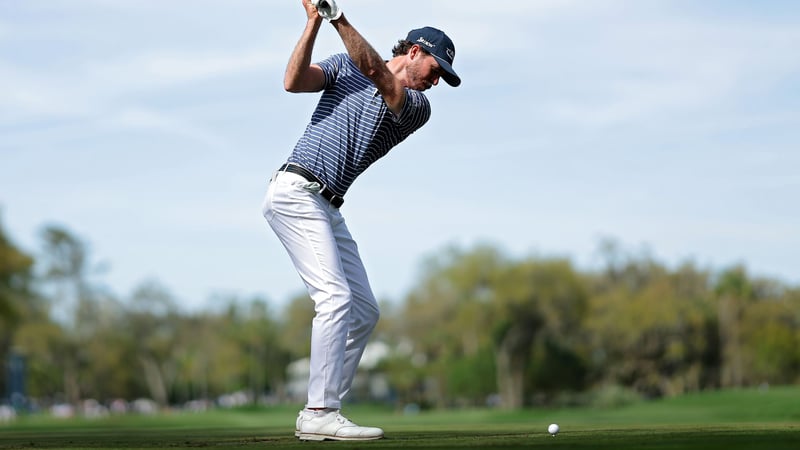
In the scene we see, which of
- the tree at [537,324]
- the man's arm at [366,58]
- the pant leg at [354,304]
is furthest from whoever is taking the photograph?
the tree at [537,324]

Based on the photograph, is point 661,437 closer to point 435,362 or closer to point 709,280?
point 435,362

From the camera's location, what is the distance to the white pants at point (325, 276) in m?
7.35

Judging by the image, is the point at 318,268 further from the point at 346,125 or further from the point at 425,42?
the point at 425,42

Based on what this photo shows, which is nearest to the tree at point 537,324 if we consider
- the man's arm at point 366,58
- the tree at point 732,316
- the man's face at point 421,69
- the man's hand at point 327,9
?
the tree at point 732,316

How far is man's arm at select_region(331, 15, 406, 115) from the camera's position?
23.1 ft

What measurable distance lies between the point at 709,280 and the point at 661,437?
3530 inches

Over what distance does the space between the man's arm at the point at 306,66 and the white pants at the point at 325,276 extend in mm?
634

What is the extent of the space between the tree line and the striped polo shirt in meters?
57.0

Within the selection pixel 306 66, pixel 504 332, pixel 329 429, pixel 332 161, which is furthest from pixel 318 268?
pixel 504 332

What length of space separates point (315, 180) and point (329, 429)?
1702mm

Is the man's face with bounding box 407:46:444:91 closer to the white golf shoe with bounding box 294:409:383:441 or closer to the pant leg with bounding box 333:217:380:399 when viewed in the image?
the pant leg with bounding box 333:217:380:399

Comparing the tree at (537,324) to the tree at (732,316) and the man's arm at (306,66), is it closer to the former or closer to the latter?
the tree at (732,316)

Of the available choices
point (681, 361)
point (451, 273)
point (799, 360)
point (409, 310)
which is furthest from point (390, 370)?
point (799, 360)

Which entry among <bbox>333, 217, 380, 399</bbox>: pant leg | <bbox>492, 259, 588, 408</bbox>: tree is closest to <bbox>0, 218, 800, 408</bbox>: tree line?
<bbox>492, 259, 588, 408</bbox>: tree
